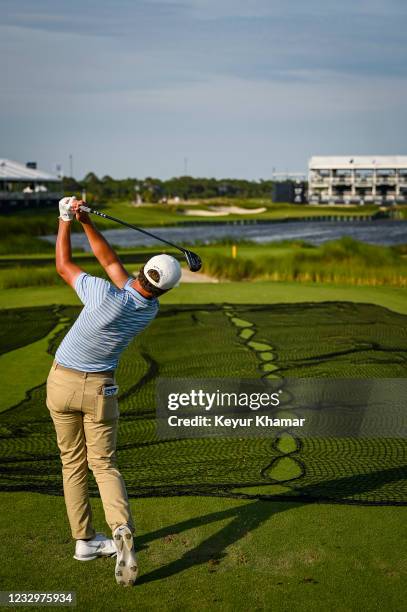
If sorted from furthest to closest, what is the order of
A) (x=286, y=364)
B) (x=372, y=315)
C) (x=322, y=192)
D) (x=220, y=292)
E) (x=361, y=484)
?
(x=322, y=192) → (x=220, y=292) → (x=372, y=315) → (x=286, y=364) → (x=361, y=484)

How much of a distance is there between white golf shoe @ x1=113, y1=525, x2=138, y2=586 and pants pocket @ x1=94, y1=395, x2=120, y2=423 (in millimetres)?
599

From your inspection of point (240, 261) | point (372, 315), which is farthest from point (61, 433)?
point (240, 261)

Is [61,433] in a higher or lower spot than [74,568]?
higher

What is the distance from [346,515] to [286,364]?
4.17 m

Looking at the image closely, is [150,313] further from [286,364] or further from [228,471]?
[286,364]

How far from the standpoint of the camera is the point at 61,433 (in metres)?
4.41

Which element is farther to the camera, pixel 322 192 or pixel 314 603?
pixel 322 192

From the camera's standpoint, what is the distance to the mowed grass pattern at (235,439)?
5.58 meters

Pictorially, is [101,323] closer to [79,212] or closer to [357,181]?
[79,212]

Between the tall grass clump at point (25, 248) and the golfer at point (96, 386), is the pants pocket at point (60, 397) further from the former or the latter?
the tall grass clump at point (25, 248)

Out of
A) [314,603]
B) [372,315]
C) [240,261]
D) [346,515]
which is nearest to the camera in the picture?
[314,603]

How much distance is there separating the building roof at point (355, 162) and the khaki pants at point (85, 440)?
13752cm

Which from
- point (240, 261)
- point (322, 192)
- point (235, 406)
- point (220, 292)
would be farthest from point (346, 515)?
point (322, 192)

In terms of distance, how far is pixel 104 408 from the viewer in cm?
433
